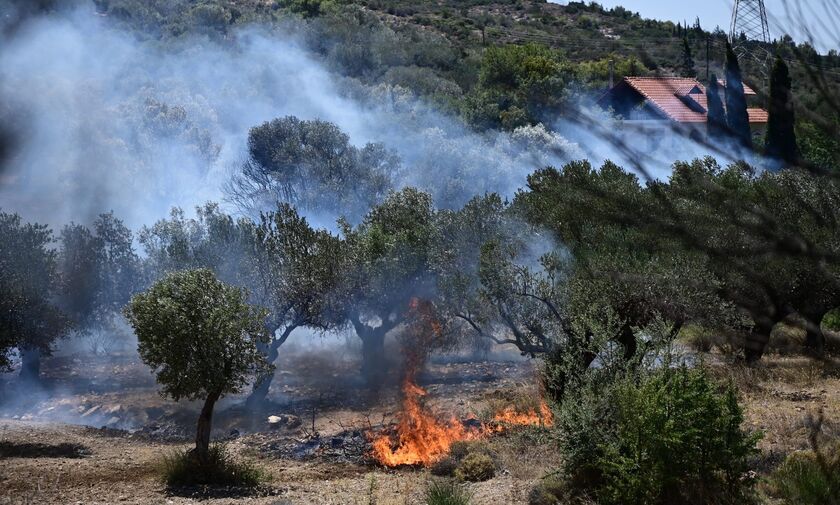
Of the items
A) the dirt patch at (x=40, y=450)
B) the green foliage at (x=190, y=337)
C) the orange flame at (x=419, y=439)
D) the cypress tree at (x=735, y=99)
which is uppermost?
the cypress tree at (x=735, y=99)

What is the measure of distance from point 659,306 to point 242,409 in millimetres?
13049

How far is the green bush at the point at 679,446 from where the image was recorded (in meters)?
11.3

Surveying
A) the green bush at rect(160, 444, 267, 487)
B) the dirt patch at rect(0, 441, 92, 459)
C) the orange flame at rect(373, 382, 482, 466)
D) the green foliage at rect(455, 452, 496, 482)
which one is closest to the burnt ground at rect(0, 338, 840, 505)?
the dirt patch at rect(0, 441, 92, 459)

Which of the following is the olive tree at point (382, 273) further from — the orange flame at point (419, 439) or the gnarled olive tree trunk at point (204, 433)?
the gnarled olive tree trunk at point (204, 433)

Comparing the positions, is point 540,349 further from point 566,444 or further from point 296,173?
point 296,173

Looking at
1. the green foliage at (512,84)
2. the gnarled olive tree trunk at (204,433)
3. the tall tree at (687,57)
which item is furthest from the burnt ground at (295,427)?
the green foliage at (512,84)

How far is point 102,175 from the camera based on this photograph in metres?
48.4

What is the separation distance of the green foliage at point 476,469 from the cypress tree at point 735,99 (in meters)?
12.0

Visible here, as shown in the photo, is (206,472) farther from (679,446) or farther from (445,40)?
(445,40)

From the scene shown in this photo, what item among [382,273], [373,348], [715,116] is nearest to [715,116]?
[715,116]

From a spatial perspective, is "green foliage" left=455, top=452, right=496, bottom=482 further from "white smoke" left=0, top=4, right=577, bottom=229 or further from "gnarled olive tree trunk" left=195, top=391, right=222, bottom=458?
"white smoke" left=0, top=4, right=577, bottom=229

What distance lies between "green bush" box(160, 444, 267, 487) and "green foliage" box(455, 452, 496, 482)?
402cm

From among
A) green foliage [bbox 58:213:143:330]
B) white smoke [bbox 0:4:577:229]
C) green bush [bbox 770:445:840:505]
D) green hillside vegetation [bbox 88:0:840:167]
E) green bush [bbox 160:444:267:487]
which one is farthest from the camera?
green hillside vegetation [bbox 88:0:840:167]

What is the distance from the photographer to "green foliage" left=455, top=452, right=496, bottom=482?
15.9 m
